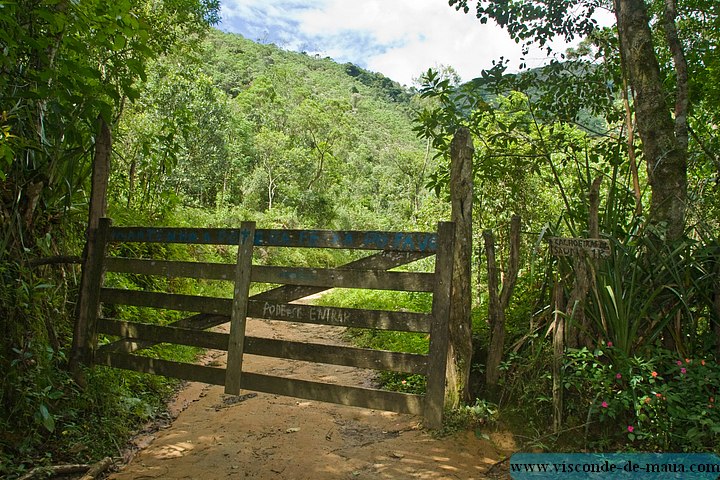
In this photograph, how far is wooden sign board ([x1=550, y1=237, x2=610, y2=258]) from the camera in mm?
3898

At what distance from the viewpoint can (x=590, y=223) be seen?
13.4 ft

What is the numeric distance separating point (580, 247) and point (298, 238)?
216 cm

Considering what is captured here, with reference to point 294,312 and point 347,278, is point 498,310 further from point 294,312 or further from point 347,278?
point 294,312

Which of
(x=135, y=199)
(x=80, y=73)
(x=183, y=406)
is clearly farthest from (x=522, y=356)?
(x=135, y=199)

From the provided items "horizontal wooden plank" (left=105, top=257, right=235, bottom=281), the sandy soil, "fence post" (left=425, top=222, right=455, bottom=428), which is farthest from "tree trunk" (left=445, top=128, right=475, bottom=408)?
"horizontal wooden plank" (left=105, top=257, right=235, bottom=281)

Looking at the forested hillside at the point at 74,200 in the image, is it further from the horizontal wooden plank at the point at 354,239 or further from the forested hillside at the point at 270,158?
the horizontal wooden plank at the point at 354,239

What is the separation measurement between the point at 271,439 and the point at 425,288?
1963 mm

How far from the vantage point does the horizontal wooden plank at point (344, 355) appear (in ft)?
11.9

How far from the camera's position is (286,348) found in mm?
3973

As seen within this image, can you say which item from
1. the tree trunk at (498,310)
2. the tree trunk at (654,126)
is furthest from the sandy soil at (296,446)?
the tree trunk at (654,126)

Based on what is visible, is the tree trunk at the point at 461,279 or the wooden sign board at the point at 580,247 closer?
the wooden sign board at the point at 580,247

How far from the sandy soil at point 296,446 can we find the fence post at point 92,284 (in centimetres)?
111

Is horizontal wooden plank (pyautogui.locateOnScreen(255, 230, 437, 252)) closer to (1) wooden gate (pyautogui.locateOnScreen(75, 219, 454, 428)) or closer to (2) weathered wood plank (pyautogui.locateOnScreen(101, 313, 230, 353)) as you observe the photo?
(1) wooden gate (pyautogui.locateOnScreen(75, 219, 454, 428))

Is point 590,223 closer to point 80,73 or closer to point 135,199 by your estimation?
point 80,73
